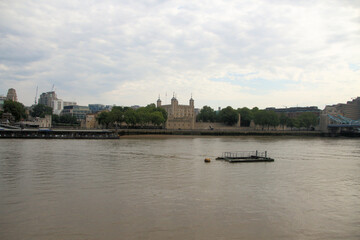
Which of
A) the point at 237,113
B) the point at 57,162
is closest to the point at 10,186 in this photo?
the point at 57,162

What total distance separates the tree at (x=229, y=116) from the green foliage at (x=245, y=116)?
466 centimetres

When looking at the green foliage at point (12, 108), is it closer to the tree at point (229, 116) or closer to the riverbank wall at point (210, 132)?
the riverbank wall at point (210, 132)

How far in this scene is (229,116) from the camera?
133375 millimetres

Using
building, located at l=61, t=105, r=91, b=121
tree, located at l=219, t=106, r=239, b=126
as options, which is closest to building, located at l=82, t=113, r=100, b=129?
building, located at l=61, t=105, r=91, b=121

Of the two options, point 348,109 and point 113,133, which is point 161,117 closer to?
point 113,133

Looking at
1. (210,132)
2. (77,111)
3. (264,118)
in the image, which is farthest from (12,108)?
(77,111)

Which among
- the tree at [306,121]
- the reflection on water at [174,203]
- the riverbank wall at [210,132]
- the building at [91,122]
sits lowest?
the reflection on water at [174,203]

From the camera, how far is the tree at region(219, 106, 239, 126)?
133 m

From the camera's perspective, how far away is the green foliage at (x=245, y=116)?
13612cm

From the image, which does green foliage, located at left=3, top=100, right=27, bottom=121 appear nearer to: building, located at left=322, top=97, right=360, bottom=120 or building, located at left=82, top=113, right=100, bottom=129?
building, located at left=82, top=113, right=100, bottom=129

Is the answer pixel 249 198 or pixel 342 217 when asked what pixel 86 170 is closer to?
pixel 249 198

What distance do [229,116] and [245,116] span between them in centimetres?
835

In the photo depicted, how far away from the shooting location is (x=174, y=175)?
2423 cm

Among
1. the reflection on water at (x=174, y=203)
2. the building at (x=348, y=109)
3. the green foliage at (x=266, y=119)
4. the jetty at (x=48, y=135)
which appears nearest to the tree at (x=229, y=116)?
the green foliage at (x=266, y=119)
